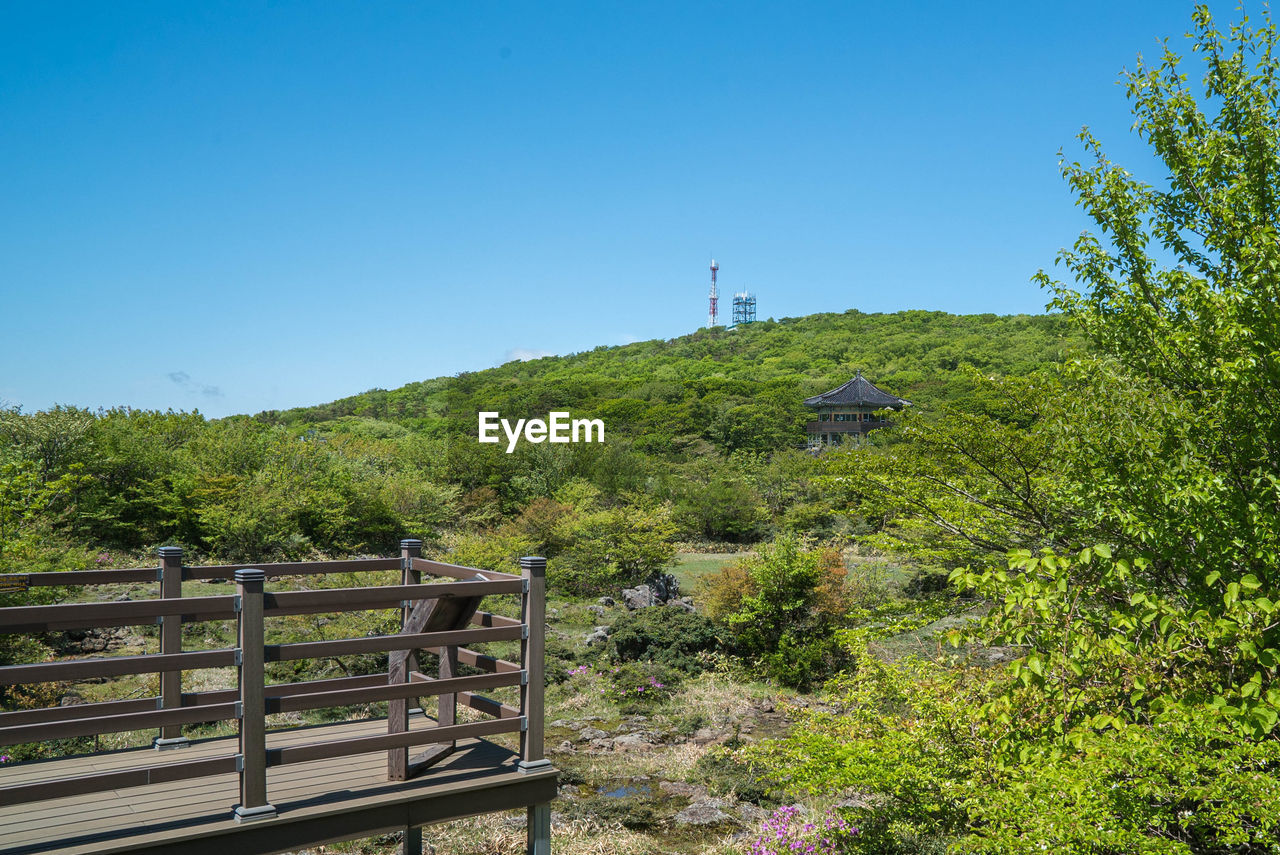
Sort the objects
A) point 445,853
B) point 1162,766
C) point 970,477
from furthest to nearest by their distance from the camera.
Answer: point 970,477 → point 445,853 → point 1162,766

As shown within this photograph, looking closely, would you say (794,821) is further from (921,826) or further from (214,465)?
(214,465)

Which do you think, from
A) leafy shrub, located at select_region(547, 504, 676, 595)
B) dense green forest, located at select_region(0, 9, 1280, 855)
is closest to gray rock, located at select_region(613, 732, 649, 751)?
dense green forest, located at select_region(0, 9, 1280, 855)

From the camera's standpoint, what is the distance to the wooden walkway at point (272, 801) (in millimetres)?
3619

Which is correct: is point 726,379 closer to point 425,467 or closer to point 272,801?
point 425,467

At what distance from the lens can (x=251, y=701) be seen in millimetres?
3725

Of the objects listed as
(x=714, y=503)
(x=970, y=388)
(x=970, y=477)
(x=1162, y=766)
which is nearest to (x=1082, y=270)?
(x=970, y=477)

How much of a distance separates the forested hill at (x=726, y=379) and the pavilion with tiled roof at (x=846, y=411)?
1.55 m

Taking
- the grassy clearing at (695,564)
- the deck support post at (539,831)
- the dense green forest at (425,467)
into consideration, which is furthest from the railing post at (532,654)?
the grassy clearing at (695,564)

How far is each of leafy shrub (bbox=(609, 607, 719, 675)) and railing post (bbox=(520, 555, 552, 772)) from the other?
11.3m

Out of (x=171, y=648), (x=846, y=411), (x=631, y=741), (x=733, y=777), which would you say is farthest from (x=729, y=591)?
(x=846, y=411)

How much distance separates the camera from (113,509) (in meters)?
23.1

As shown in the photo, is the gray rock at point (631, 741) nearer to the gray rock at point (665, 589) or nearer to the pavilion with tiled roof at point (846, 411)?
the gray rock at point (665, 589)

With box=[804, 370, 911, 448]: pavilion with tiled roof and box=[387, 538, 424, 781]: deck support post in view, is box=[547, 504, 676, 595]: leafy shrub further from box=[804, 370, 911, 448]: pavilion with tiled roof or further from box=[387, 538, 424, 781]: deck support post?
box=[804, 370, 911, 448]: pavilion with tiled roof

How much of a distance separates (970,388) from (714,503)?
1104 inches
